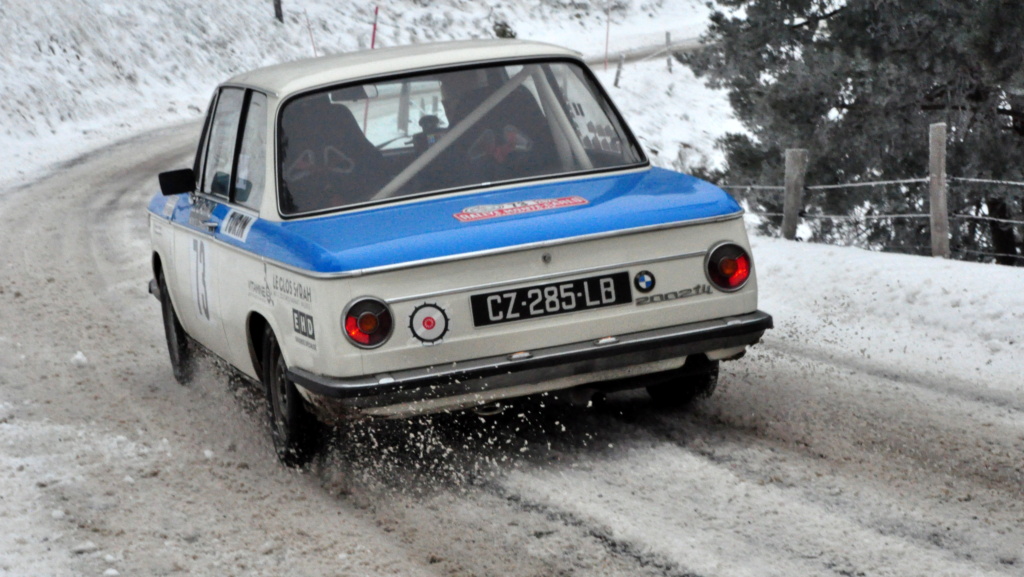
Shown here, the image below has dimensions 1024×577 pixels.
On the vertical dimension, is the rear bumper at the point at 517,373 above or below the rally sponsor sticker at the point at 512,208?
below

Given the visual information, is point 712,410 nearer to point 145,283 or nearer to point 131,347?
point 131,347

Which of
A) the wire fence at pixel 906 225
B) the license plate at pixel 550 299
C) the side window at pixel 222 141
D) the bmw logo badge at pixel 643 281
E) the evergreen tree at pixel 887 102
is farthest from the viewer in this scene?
the wire fence at pixel 906 225

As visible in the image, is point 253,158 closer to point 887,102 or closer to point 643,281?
point 643,281

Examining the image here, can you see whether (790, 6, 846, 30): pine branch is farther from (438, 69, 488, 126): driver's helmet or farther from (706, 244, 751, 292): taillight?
(706, 244, 751, 292): taillight

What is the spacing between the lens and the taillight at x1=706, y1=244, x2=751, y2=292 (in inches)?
213

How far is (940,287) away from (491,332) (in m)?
4.78

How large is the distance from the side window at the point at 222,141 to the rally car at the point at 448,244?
0.03m

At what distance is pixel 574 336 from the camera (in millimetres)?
5203

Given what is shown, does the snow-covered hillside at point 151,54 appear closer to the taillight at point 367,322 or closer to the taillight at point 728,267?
the taillight at point 367,322

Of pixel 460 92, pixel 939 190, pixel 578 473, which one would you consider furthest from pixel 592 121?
pixel 939 190

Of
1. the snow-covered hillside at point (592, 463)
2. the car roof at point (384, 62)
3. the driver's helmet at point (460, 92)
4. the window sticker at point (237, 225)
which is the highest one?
the car roof at point (384, 62)

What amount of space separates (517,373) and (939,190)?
692 cm

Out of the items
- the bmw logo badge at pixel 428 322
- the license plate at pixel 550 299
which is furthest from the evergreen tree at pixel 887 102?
the bmw logo badge at pixel 428 322

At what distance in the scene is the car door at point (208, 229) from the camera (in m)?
6.31
